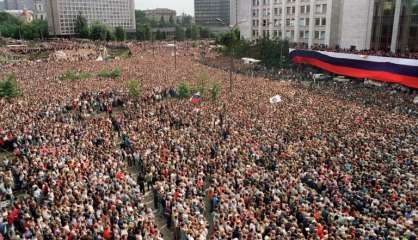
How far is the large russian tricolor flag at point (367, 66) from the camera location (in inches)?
1208

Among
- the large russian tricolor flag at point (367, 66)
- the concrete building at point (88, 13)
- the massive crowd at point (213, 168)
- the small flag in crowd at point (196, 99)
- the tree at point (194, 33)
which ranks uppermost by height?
the concrete building at point (88, 13)

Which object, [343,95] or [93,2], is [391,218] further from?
[93,2]

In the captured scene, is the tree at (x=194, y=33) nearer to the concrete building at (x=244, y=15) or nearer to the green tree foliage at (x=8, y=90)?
the concrete building at (x=244, y=15)

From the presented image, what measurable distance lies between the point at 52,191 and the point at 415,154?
1552cm

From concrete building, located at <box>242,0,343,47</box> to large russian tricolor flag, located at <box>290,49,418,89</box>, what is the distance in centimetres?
1328

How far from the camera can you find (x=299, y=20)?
2427 inches

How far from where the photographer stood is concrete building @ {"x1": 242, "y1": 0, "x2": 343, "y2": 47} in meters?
54.8

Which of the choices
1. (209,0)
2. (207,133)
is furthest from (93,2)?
(207,133)

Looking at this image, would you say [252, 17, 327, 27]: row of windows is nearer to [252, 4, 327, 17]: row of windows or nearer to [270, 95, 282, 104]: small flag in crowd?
[252, 4, 327, 17]: row of windows

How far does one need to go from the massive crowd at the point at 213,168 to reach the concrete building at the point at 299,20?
29196mm

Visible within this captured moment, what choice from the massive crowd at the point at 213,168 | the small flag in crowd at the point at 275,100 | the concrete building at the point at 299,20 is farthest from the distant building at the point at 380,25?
the small flag in crowd at the point at 275,100

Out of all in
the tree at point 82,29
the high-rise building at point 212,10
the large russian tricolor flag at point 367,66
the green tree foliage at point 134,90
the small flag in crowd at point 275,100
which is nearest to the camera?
the small flag in crowd at point 275,100

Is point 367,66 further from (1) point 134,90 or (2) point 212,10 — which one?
(2) point 212,10

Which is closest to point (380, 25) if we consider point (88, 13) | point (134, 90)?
point (134, 90)
